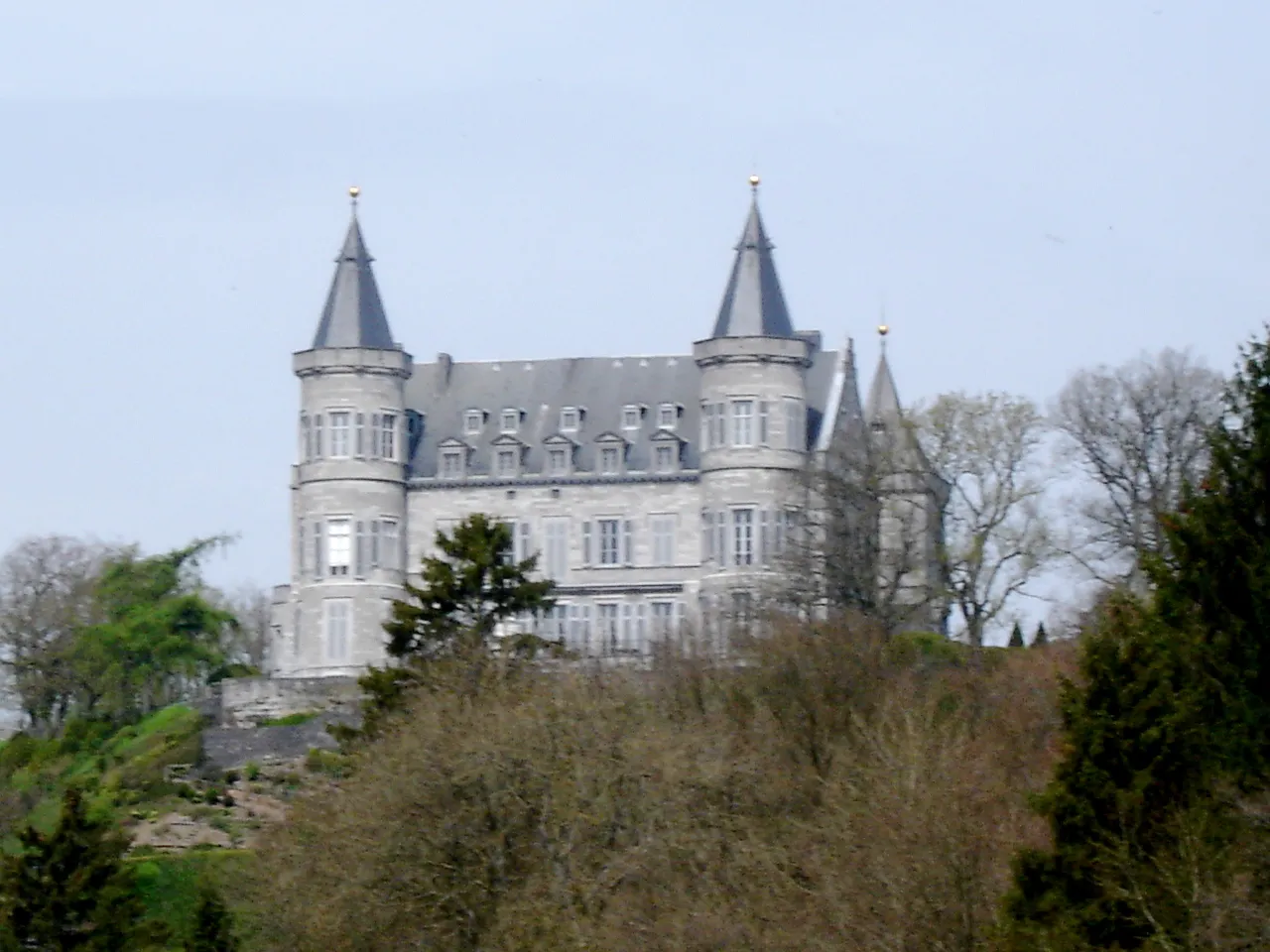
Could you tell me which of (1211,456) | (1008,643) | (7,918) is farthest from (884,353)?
(1211,456)

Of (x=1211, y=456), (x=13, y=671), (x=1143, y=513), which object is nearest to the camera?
(x=1211, y=456)

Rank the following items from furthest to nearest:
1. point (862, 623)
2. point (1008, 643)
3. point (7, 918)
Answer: point (1008, 643)
point (862, 623)
point (7, 918)

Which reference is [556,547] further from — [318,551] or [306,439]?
[306,439]

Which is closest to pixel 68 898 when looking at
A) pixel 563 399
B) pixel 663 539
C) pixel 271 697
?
pixel 271 697

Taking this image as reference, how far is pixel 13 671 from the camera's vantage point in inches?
3538

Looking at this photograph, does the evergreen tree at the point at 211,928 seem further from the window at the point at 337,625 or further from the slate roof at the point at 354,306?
the slate roof at the point at 354,306

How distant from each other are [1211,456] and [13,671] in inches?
2539

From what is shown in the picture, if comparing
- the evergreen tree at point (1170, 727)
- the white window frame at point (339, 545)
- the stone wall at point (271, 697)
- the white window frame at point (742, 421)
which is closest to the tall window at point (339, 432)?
the white window frame at point (339, 545)

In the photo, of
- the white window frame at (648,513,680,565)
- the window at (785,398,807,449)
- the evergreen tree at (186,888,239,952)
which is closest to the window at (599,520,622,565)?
the white window frame at (648,513,680,565)

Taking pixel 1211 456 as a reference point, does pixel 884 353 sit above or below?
above

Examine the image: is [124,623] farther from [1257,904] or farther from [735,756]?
[1257,904]

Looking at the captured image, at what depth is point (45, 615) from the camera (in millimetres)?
91438

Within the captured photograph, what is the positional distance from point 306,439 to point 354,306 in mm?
3363

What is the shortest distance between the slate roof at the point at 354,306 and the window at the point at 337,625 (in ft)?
20.3
